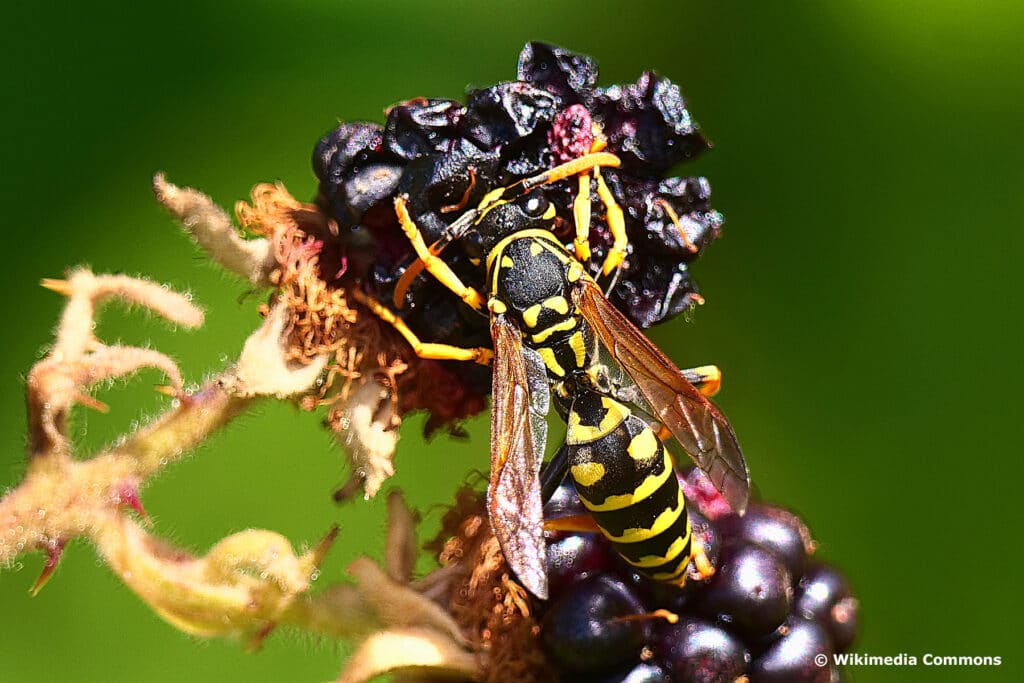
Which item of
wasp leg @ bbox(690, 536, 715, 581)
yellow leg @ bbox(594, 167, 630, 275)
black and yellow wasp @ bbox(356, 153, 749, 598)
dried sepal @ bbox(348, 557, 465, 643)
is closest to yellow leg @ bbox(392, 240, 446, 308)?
black and yellow wasp @ bbox(356, 153, 749, 598)

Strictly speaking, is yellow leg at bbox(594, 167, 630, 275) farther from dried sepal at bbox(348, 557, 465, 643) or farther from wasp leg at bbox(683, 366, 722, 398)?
dried sepal at bbox(348, 557, 465, 643)

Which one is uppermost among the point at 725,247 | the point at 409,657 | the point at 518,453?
the point at 725,247

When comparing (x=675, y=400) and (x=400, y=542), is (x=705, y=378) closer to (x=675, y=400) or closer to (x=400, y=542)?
(x=675, y=400)

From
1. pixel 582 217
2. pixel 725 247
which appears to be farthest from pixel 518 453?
pixel 725 247

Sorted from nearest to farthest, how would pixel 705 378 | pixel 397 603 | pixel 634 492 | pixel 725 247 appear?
Result: pixel 634 492
pixel 397 603
pixel 705 378
pixel 725 247

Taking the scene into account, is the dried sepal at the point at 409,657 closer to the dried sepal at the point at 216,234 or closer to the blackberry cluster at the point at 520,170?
the blackberry cluster at the point at 520,170

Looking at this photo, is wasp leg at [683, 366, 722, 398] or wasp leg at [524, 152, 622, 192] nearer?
wasp leg at [524, 152, 622, 192]

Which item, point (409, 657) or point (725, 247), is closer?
point (409, 657)

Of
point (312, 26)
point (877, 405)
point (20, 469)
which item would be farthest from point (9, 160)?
point (877, 405)
